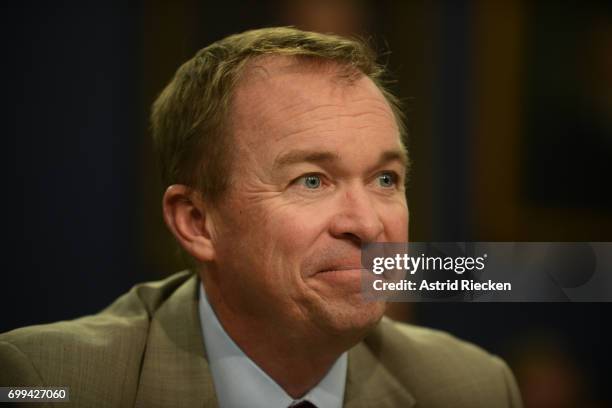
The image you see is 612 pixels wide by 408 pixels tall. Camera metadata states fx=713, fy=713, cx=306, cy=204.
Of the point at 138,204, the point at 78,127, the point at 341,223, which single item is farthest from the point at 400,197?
the point at 78,127

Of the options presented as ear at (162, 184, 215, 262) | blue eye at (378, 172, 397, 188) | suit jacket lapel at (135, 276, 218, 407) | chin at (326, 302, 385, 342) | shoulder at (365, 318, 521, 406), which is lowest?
shoulder at (365, 318, 521, 406)

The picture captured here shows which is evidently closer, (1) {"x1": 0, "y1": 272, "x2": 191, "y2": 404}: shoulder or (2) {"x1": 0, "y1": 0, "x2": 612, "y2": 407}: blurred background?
(1) {"x1": 0, "y1": 272, "x2": 191, "y2": 404}: shoulder

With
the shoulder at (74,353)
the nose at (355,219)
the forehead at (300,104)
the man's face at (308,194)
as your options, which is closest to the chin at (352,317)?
the man's face at (308,194)

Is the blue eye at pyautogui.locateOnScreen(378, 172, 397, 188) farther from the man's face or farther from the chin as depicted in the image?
the chin

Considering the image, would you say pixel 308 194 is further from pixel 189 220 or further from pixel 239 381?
pixel 239 381

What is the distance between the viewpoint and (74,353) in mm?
1558

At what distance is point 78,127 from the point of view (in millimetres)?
1867

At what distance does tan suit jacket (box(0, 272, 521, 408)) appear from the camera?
1541 mm

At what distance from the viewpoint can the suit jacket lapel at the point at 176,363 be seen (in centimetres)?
157

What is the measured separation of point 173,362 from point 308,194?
50cm

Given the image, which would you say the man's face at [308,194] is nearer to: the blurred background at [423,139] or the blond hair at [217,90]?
the blond hair at [217,90]

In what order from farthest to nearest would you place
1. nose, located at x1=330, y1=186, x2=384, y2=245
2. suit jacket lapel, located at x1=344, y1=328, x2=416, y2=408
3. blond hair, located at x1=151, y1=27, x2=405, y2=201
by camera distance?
suit jacket lapel, located at x1=344, y1=328, x2=416, y2=408 → blond hair, located at x1=151, y1=27, x2=405, y2=201 → nose, located at x1=330, y1=186, x2=384, y2=245

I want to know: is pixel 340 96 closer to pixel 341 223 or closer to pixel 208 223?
pixel 341 223

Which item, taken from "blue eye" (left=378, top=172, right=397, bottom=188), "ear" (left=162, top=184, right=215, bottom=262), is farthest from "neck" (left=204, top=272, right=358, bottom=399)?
"blue eye" (left=378, top=172, right=397, bottom=188)
